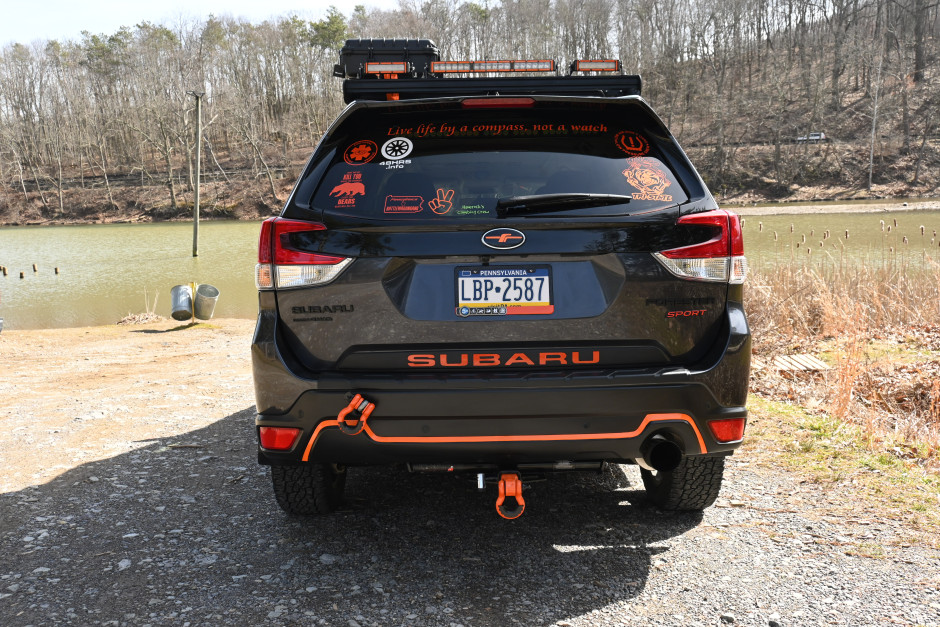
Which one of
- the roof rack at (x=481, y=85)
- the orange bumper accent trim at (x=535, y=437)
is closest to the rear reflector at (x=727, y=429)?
the orange bumper accent trim at (x=535, y=437)

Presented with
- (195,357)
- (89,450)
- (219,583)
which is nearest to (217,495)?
(219,583)

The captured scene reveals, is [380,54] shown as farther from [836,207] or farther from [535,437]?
[836,207]

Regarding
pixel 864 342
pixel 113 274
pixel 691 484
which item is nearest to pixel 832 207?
pixel 113 274

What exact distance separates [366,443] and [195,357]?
744cm

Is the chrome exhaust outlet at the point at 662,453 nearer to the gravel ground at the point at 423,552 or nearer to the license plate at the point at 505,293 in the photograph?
the gravel ground at the point at 423,552

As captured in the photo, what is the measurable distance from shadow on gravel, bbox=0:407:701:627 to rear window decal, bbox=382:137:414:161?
1.75 meters

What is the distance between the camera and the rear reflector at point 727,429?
2750mm

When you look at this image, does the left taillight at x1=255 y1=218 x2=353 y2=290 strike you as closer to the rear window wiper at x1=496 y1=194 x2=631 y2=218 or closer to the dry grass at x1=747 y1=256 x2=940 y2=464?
the rear window wiper at x1=496 y1=194 x2=631 y2=218

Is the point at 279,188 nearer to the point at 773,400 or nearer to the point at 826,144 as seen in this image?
the point at 826,144

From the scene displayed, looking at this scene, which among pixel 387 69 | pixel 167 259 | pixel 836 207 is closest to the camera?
pixel 387 69

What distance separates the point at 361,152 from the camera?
292cm

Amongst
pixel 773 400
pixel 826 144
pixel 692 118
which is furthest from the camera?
pixel 692 118

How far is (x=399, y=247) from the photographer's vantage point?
2.69m

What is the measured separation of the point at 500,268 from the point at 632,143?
0.81 metres
